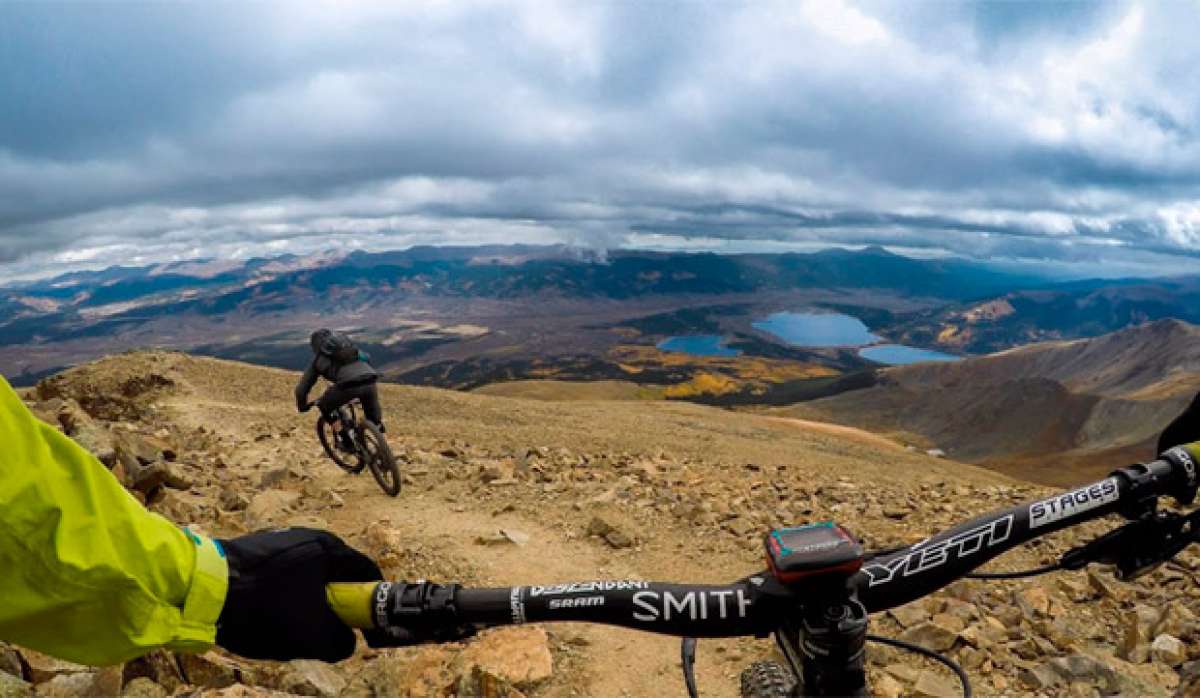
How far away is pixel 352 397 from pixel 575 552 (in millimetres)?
5663

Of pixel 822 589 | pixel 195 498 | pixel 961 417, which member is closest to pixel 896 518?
pixel 822 589

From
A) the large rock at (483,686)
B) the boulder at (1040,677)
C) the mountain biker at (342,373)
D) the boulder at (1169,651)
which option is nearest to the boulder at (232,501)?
the mountain biker at (342,373)

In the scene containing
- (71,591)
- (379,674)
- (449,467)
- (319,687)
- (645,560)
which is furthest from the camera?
(449,467)

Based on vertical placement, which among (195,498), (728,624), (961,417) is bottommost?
(961,417)

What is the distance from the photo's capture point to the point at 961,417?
358 ft

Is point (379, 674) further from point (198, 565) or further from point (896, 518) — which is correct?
point (896, 518)

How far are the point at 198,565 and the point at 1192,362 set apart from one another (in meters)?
168

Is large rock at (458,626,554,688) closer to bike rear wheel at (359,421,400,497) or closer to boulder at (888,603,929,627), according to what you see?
boulder at (888,603,929,627)

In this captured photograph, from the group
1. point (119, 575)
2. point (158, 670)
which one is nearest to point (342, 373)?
point (158, 670)

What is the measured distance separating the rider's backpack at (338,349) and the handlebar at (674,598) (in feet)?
34.3

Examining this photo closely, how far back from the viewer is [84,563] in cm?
167

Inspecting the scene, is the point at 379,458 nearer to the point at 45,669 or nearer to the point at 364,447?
the point at 364,447

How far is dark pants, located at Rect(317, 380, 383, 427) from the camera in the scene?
12094mm

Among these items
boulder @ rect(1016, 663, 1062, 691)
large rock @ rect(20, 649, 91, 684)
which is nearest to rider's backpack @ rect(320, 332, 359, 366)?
large rock @ rect(20, 649, 91, 684)
